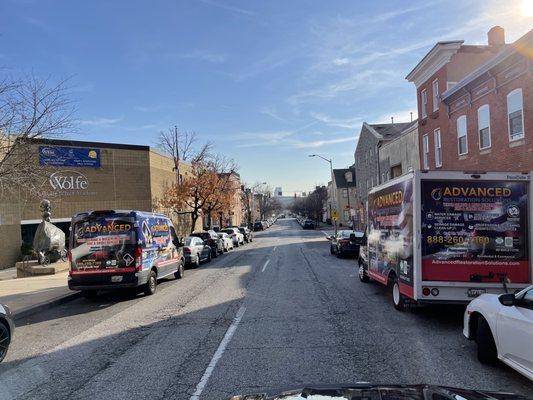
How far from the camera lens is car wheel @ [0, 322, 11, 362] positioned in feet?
22.9

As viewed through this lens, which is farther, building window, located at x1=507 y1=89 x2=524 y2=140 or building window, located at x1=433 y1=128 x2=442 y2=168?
building window, located at x1=433 y1=128 x2=442 y2=168

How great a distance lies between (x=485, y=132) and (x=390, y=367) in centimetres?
1652

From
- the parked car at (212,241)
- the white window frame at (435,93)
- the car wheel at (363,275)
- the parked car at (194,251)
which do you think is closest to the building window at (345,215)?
the parked car at (212,241)

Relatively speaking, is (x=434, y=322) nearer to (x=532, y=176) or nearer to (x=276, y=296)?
(x=532, y=176)

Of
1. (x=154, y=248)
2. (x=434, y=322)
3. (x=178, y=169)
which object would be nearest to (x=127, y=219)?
(x=154, y=248)

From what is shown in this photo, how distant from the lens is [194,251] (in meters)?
21.8

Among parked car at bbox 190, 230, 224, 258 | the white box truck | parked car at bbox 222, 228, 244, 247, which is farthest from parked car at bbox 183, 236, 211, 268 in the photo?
parked car at bbox 222, 228, 244, 247

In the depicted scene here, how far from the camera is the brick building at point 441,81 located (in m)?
23.9

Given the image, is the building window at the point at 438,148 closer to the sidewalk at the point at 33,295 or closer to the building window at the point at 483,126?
the building window at the point at 483,126

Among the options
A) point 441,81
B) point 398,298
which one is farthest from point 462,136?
point 398,298

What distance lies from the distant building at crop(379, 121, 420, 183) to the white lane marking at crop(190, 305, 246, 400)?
21732mm

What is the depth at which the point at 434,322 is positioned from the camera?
28.9ft

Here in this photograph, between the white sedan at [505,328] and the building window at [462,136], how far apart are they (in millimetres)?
16964

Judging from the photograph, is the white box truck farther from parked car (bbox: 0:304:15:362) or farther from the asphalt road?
parked car (bbox: 0:304:15:362)
